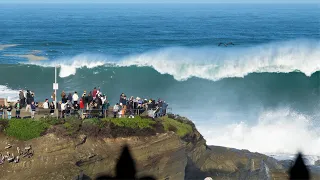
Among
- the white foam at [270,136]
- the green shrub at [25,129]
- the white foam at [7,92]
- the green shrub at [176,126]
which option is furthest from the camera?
the white foam at [7,92]

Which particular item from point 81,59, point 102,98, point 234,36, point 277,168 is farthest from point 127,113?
point 234,36

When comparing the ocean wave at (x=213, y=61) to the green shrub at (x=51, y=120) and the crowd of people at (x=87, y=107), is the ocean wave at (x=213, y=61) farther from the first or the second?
the green shrub at (x=51, y=120)

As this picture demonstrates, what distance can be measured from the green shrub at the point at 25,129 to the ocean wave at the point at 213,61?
24.5 m

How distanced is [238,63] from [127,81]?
10.8 meters

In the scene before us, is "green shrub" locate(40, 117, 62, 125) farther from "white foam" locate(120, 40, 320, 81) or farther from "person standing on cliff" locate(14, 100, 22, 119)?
"white foam" locate(120, 40, 320, 81)

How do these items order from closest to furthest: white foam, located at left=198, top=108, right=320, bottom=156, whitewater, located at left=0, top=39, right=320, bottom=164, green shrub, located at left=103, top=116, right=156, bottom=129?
green shrub, located at left=103, top=116, right=156, bottom=129
white foam, located at left=198, top=108, right=320, bottom=156
whitewater, located at left=0, top=39, right=320, bottom=164

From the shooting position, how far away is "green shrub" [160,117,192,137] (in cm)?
2398

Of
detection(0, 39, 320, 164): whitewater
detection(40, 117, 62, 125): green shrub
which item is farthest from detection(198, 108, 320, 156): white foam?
detection(40, 117, 62, 125): green shrub

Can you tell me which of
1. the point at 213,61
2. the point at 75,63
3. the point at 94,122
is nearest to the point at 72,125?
the point at 94,122

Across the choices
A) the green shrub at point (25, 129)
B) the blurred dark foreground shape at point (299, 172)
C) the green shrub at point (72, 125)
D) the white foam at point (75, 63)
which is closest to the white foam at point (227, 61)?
the white foam at point (75, 63)

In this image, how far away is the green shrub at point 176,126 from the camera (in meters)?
24.0

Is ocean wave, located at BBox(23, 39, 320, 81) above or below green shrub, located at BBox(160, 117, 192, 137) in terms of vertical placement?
below

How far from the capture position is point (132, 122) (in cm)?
2339

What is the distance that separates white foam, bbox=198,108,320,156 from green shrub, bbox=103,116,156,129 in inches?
368
